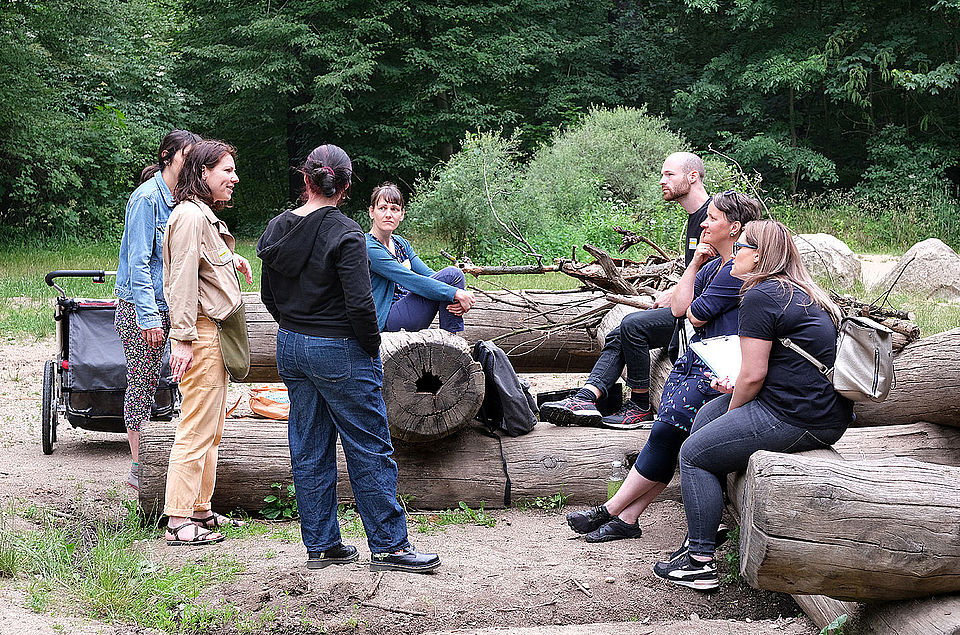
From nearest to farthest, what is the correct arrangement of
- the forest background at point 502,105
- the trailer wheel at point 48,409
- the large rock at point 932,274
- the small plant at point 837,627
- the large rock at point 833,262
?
the small plant at point 837,627 → the trailer wheel at point 48,409 → the large rock at point 932,274 → the large rock at point 833,262 → the forest background at point 502,105

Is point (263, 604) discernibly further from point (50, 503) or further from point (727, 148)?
point (727, 148)

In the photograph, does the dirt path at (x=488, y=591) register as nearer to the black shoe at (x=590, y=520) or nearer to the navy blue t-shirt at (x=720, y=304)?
the black shoe at (x=590, y=520)

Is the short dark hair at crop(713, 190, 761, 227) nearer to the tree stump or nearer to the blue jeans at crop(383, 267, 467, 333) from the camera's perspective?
the tree stump

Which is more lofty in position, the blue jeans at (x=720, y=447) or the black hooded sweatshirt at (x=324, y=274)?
the black hooded sweatshirt at (x=324, y=274)

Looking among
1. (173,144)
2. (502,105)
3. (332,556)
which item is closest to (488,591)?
(332,556)

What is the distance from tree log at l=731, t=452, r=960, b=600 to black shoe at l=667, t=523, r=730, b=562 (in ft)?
3.07

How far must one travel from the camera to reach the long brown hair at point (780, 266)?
3725mm

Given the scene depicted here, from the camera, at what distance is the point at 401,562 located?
4.00 m

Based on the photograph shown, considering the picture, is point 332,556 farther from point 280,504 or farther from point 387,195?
point 387,195

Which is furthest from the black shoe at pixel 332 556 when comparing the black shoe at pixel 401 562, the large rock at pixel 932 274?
the large rock at pixel 932 274

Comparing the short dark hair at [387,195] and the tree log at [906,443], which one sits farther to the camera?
the short dark hair at [387,195]

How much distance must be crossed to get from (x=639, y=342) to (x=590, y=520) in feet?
4.52

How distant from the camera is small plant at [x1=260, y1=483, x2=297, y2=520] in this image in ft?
16.7

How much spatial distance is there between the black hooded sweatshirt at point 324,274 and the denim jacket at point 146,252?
1068 mm
